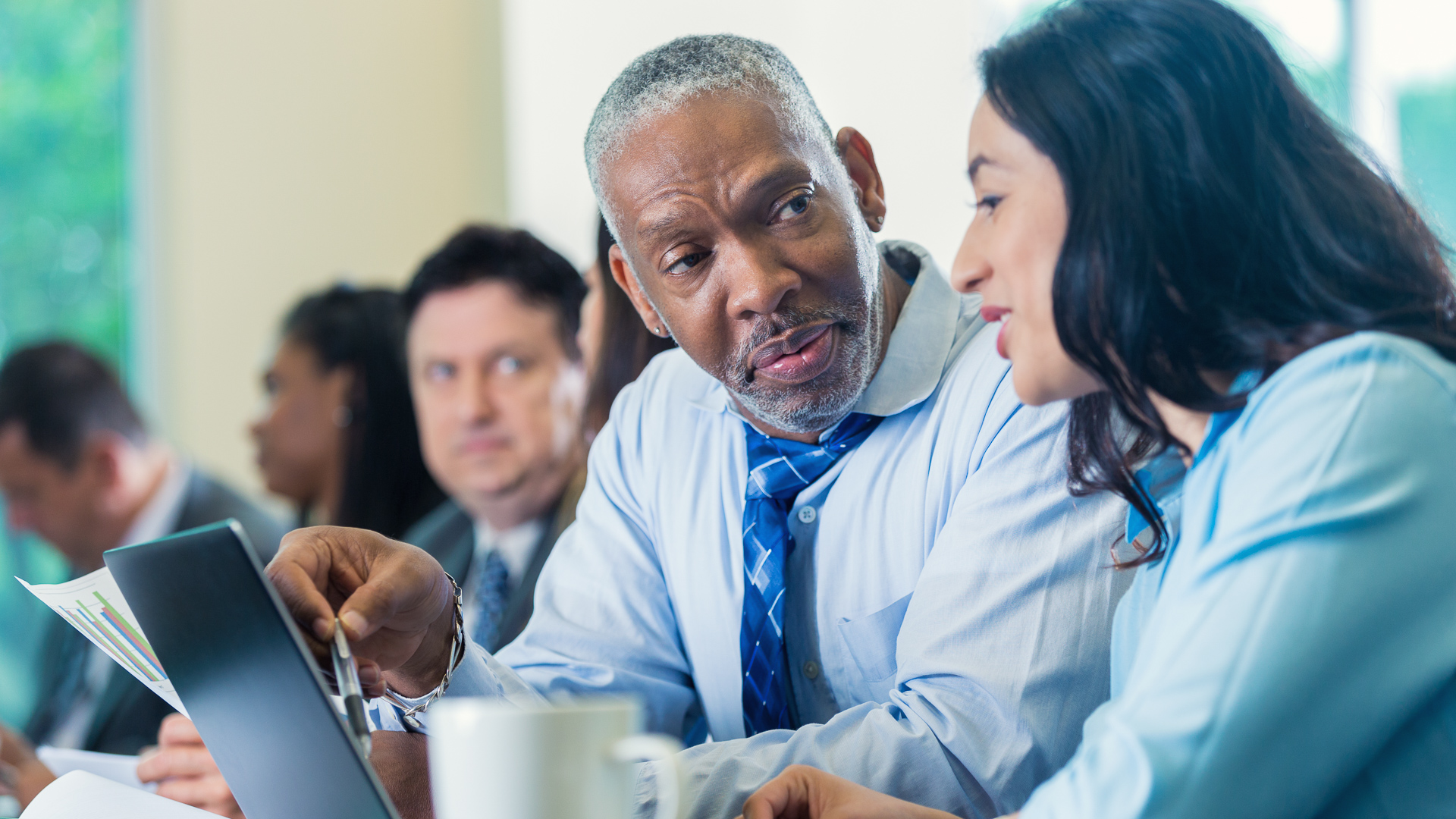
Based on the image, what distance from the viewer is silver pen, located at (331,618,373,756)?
703 mm

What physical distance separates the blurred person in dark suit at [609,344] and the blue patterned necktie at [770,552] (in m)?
0.46

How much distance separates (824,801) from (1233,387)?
0.37 m

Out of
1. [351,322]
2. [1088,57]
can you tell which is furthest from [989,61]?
[351,322]

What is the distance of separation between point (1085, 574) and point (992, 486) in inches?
4.2

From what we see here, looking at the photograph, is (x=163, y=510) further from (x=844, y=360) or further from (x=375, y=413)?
(x=844, y=360)

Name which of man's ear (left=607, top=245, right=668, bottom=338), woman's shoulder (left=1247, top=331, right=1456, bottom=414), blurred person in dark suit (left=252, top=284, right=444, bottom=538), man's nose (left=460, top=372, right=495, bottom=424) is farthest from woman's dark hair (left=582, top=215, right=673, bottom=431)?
woman's shoulder (left=1247, top=331, right=1456, bottom=414)

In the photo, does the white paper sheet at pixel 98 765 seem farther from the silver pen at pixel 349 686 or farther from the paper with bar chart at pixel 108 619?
the silver pen at pixel 349 686

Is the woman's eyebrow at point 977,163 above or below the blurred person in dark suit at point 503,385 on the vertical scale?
above

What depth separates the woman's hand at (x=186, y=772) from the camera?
1.00 metres

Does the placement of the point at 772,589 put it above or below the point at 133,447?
above

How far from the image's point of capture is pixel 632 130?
39.6 inches

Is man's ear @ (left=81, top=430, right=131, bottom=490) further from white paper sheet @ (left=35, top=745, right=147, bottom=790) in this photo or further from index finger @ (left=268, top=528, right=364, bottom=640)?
index finger @ (left=268, top=528, right=364, bottom=640)

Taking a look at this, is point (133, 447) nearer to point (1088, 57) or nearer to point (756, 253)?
point (756, 253)

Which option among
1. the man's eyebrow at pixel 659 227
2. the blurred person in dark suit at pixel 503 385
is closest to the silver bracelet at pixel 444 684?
the man's eyebrow at pixel 659 227
